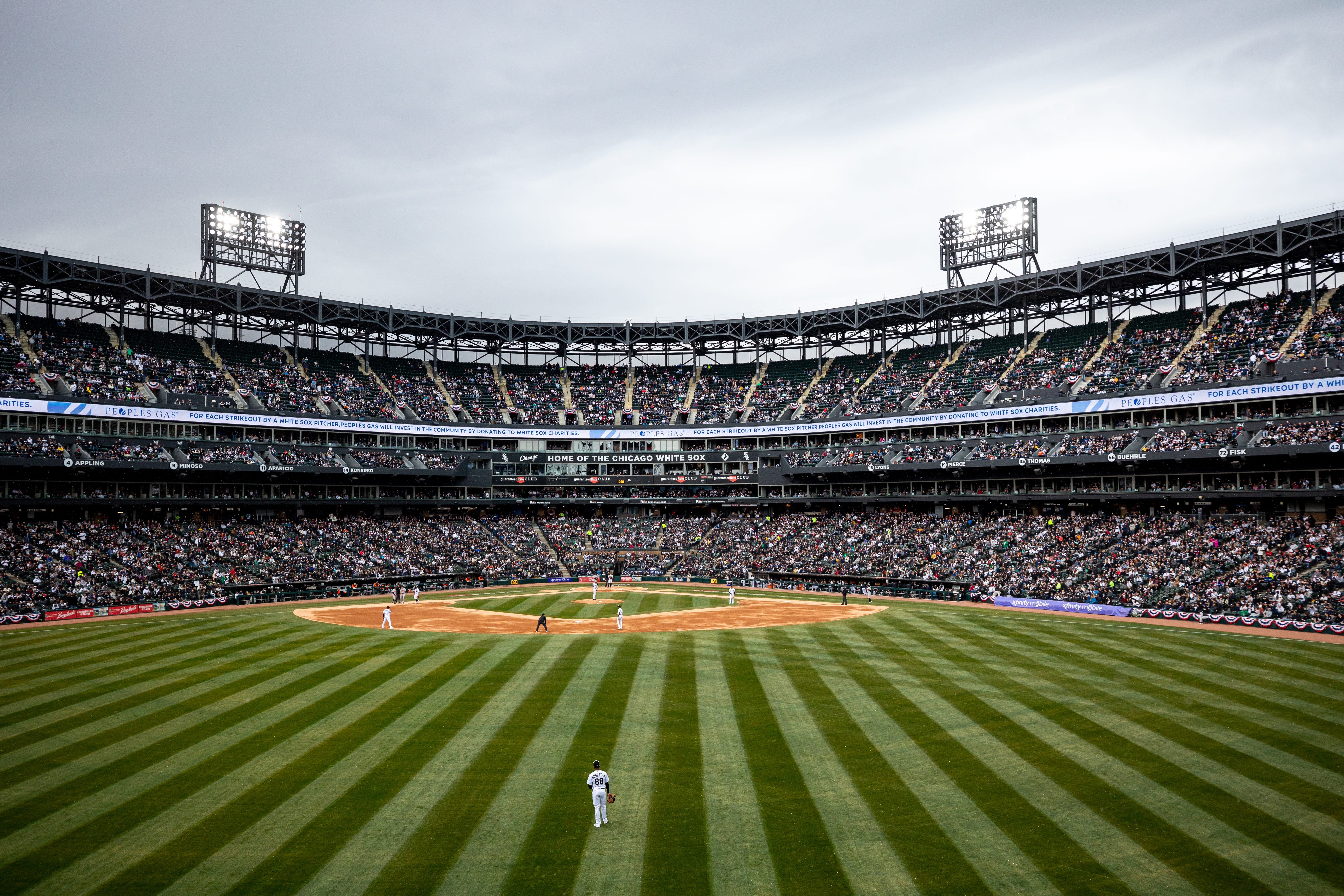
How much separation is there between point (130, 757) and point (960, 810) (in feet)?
65.7

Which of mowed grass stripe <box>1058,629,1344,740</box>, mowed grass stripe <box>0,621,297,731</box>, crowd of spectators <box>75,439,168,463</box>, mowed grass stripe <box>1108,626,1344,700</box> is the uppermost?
crowd of spectators <box>75,439,168,463</box>

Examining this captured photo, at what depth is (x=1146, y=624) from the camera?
43281mm

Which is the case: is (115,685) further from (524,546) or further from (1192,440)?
(1192,440)

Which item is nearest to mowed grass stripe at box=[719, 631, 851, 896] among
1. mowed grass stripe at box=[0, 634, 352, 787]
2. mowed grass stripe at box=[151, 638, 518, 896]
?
mowed grass stripe at box=[151, 638, 518, 896]

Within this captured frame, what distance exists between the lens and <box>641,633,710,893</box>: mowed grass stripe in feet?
46.9

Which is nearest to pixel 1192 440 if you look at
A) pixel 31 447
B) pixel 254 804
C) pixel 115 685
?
pixel 254 804

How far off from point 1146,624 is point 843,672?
2341 centimetres

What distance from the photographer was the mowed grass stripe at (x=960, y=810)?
554 inches

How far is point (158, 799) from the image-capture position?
17.6m

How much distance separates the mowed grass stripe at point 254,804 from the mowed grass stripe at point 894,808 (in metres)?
12.6

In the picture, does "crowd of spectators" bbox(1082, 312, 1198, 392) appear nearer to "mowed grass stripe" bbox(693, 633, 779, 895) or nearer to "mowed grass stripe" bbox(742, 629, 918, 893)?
"mowed grass stripe" bbox(742, 629, 918, 893)

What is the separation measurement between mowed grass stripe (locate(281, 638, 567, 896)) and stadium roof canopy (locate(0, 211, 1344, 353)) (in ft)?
204

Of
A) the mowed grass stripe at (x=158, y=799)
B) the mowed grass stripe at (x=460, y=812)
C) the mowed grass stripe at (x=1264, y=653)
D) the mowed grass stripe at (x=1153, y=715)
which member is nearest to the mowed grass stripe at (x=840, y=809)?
the mowed grass stripe at (x=460, y=812)

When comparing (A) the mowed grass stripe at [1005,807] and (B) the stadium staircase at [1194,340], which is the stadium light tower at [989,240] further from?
(A) the mowed grass stripe at [1005,807]
